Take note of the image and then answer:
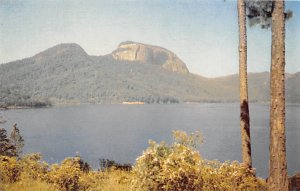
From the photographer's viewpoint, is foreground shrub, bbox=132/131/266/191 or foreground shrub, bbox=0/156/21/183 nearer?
foreground shrub, bbox=132/131/266/191

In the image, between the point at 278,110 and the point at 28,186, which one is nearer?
the point at 278,110

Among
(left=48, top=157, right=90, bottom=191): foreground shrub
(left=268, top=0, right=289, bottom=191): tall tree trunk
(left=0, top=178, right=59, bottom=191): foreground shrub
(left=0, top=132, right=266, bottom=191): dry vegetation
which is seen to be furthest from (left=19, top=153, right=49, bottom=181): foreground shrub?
(left=268, top=0, right=289, bottom=191): tall tree trunk

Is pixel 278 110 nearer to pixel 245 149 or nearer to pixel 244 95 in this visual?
pixel 244 95

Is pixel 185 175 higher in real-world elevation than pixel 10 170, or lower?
higher


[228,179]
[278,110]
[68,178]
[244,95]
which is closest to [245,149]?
[244,95]

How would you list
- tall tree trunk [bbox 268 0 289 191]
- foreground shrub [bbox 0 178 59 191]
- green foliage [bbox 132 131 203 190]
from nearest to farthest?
tall tree trunk [bbox 268 0 289 191] < green foliage [bbox 132 131 203 190] < foreground shrub [bbox 0 178 59 191]

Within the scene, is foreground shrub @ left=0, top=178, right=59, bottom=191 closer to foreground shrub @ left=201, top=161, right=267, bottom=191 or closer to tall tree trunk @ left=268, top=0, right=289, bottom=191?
foreground shrub @ left=201, top=161, right=267, bottom=191

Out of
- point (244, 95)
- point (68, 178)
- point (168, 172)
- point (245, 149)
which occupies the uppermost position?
point (244, 95)
